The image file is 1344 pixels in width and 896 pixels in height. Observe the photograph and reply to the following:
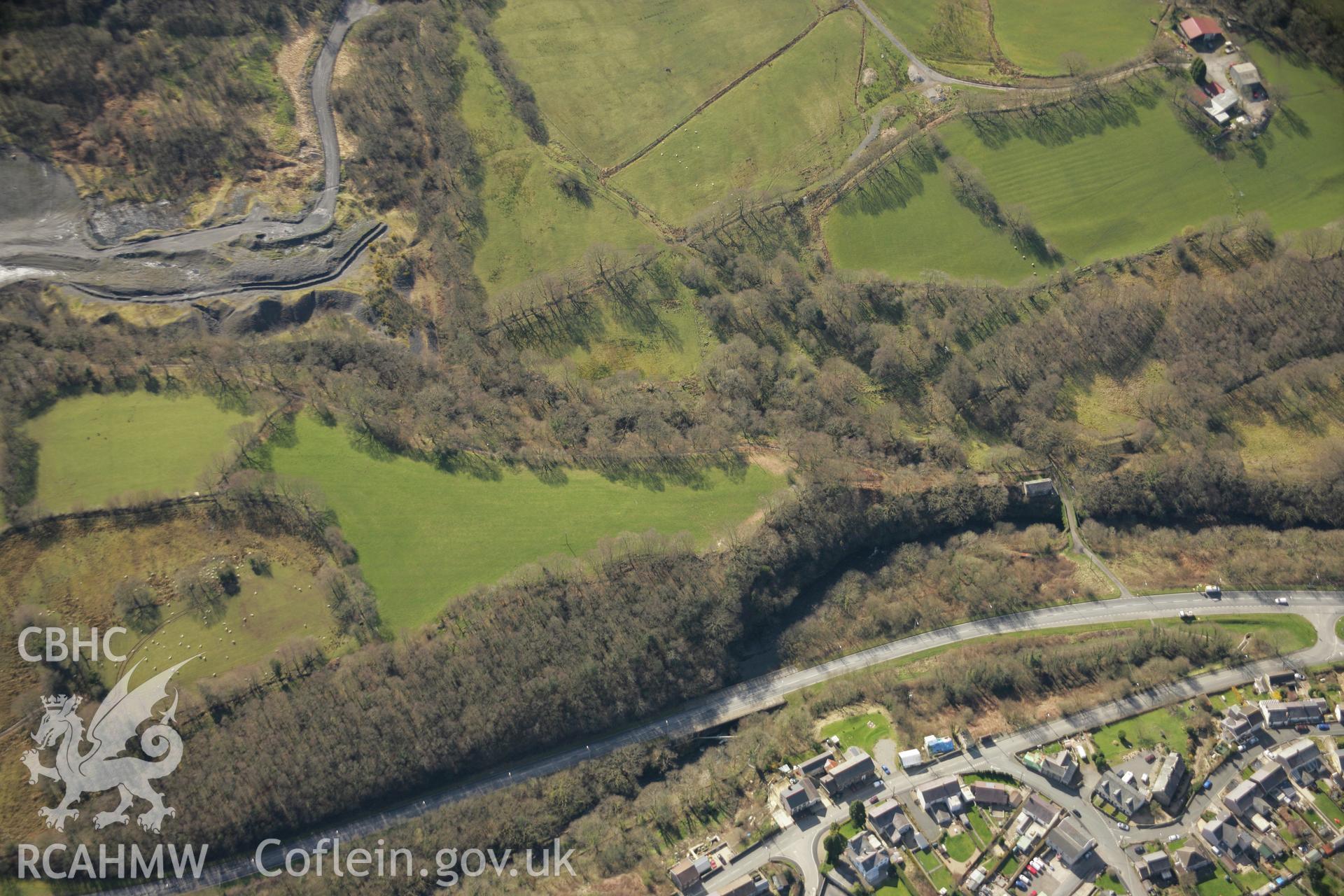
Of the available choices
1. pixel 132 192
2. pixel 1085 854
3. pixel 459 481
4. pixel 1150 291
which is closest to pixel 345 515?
pixel 459 481

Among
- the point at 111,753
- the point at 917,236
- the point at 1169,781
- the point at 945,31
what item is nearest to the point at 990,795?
the point at 1169,781

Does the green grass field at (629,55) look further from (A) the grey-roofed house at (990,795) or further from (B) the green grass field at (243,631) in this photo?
(A) the grey-roofed house at (990,795)

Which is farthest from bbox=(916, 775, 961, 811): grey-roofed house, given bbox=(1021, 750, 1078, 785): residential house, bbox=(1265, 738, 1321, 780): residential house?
bbox=(1265, 738, 1321, 780): residential house

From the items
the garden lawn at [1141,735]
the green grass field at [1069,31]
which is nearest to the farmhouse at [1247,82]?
the green grass field at [1069,31]

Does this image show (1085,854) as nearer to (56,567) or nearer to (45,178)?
(56,567)

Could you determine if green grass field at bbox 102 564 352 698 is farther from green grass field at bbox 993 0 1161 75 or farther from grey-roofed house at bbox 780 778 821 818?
green grass field at bbox 993 0 1161 75

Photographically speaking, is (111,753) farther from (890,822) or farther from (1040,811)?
(1040,811)
